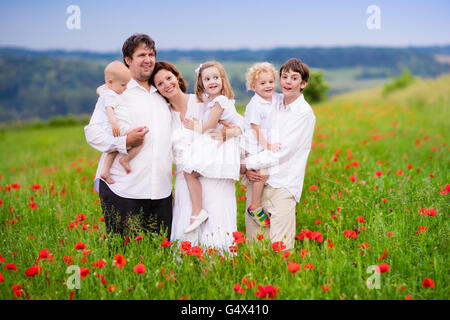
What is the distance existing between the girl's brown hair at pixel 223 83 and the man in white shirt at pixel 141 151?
41cm

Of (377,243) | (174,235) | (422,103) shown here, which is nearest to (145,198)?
(174,235)

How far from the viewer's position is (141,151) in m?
3.60

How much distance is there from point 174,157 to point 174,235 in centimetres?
85

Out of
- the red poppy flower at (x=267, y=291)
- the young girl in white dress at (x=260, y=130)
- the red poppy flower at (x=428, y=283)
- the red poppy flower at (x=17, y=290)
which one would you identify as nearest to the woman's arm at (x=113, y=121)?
the young girl in white dress at (x=260, y=130)

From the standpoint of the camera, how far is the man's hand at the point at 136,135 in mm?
3465

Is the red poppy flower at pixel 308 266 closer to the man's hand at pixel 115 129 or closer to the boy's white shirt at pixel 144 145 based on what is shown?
the boy's white shirt at pixel 144 145

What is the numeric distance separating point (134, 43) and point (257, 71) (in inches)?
50.6

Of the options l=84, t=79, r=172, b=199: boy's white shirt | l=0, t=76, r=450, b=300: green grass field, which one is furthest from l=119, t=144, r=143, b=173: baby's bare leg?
l=0, t=76, r=450, b=300: green grass field

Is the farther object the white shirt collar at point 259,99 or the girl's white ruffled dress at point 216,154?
the white shirt collar at point 259,99

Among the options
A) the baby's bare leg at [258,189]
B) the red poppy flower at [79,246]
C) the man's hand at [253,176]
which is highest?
the man's hand at [253,176]

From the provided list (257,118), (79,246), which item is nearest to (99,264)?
(79,246)

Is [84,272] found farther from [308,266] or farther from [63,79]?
[63,79]

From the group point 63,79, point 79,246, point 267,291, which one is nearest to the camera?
point 267,291

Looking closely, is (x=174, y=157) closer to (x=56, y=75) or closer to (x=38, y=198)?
(x=38, y=198)
